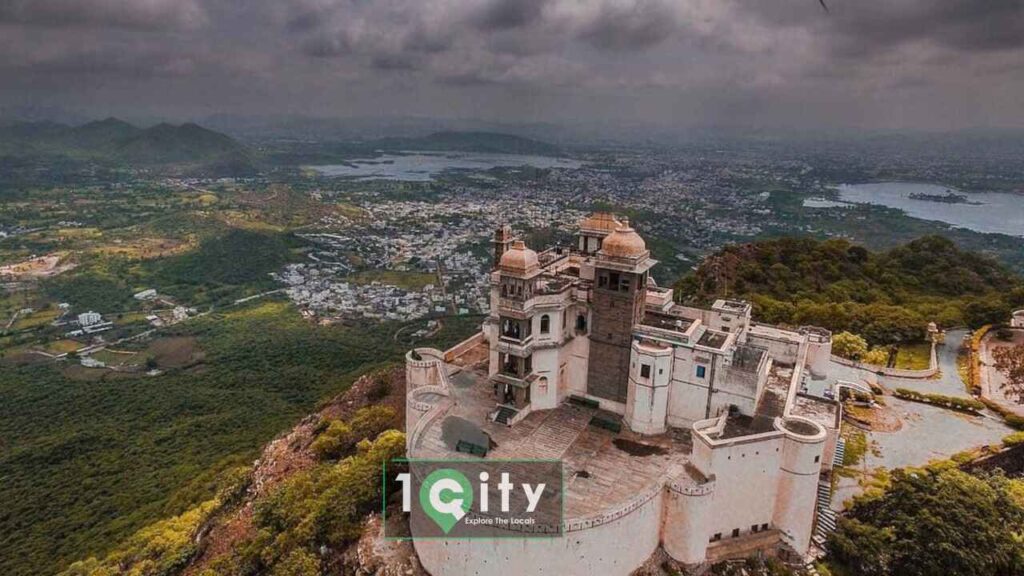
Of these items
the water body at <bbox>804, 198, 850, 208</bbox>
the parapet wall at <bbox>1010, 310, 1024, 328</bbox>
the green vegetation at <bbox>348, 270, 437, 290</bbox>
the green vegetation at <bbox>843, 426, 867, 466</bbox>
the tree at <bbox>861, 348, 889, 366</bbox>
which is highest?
the water body at <bbox>804, 198, 850, 208</bbox>

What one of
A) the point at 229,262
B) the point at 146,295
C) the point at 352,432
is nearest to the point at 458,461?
the point at 352,432

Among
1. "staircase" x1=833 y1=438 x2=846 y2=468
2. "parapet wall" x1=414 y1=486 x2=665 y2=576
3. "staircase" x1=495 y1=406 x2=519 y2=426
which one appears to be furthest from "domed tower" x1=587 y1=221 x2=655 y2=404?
"staircase" x1=833 y1=438 x2=846 y2=468

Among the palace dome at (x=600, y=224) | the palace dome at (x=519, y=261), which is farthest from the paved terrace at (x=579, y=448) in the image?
the palace dome at (x=600, y=224)

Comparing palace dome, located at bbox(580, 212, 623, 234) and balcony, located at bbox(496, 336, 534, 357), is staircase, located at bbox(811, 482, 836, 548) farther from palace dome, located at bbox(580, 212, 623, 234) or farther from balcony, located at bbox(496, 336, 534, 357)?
palace dome, located at bbox(580, 212, 623, 234)

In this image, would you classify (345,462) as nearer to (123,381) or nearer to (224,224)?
(123,381)

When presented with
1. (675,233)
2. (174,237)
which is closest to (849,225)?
(675,233)
